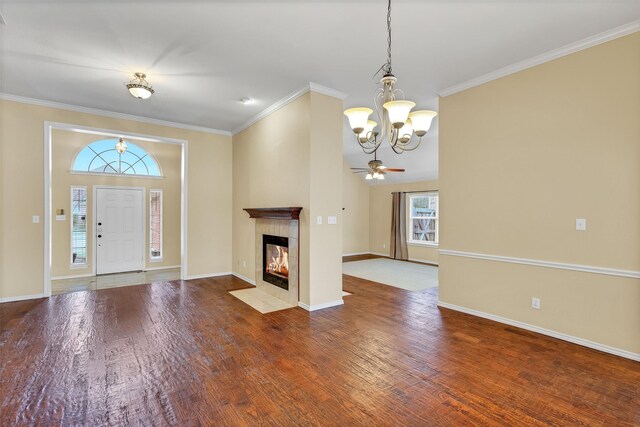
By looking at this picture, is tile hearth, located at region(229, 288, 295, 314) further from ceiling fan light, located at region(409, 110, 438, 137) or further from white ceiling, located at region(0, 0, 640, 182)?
white ceiling, located at region(0, 0, 640, 182)

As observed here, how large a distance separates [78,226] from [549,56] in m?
8.16

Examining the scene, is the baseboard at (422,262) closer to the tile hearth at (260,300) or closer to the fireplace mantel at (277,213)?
the tile hearth at (260,300)

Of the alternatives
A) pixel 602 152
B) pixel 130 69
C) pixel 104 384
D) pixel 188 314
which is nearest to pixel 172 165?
pixel 130 69

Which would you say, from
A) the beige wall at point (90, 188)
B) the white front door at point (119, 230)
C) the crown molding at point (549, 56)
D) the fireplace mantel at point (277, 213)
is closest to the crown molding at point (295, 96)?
the crown molding at point (549, 56)

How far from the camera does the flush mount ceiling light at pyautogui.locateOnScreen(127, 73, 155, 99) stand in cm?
359

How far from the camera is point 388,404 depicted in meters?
2.10

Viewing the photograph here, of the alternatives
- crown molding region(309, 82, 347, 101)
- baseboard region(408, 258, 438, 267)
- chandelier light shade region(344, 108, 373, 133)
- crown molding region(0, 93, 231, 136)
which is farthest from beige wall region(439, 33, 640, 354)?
crown molding region(0, 93, 231, 136)

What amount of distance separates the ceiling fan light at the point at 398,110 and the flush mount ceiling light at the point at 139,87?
2974 mm

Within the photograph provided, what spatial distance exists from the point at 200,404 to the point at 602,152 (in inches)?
160

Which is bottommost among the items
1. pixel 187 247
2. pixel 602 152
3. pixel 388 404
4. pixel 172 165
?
pixel 388 404

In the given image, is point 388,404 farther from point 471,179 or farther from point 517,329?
point 471,179

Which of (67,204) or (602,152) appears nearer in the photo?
(602,152)

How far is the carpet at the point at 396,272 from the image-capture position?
18.9 ft

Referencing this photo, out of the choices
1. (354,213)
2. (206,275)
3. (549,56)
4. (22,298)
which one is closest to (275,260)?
(206,275)
